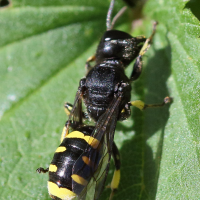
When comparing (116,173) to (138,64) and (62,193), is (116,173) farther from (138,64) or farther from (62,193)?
(138,64)

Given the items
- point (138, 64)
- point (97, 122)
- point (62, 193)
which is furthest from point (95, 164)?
point (138, 64)

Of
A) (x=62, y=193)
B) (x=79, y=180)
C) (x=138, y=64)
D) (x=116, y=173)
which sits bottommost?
(x=116, y=173)

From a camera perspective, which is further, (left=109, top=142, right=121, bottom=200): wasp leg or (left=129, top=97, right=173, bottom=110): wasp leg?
(left=129, top=97, right=173, bottom=110): wasp leg

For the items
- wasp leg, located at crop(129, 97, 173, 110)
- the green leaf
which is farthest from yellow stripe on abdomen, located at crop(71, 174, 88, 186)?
wasp leg, located at crop(129, 97, 173, 110)

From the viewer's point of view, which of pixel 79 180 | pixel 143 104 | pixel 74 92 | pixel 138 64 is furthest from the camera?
pixel 74 92

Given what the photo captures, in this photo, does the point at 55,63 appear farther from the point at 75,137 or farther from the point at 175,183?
the point at 175,183

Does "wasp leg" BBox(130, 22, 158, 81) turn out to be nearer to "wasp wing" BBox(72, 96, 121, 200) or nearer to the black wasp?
the black wasp

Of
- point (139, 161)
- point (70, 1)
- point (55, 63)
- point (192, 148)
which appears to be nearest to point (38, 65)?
point (55, 63)
